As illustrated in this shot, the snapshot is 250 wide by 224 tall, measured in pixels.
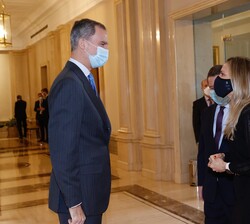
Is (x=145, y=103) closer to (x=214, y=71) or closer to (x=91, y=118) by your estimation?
(x=214, y=71)

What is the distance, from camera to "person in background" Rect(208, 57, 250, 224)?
2.35m

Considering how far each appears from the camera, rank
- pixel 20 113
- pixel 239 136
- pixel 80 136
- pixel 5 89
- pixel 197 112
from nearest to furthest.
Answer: pixel 80 136
pixel 239 136
pixel 197 112
pixel 20 113
pixel 5 89

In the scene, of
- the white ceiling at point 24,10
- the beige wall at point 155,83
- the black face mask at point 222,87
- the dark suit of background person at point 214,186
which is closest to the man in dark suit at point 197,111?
the beige wall at point 155,83

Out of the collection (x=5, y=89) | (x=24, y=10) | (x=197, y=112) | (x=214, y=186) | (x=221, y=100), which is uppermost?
(x=24, y=10)

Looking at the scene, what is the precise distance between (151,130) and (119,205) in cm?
190

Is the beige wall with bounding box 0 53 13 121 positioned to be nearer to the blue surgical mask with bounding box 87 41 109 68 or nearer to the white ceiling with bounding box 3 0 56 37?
the white ceiling with bounding box 3 0 56 37

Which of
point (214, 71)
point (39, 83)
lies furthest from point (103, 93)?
point (39, 83)

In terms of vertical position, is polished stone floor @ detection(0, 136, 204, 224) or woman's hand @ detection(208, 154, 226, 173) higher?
woman's hand @ detection(208, 154, 226, 173)

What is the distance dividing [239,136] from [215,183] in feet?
1.73

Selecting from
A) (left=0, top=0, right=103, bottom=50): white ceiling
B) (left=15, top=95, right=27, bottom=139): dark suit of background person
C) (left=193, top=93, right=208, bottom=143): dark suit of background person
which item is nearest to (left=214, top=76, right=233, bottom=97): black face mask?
(left=193, top=93, right=208, bottom=143): dark suit of background person

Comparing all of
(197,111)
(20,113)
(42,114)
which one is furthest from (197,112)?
(20,113)

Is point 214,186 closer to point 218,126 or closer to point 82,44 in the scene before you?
point 218,126

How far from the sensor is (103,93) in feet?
30.5

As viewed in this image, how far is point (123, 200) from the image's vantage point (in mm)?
5418
